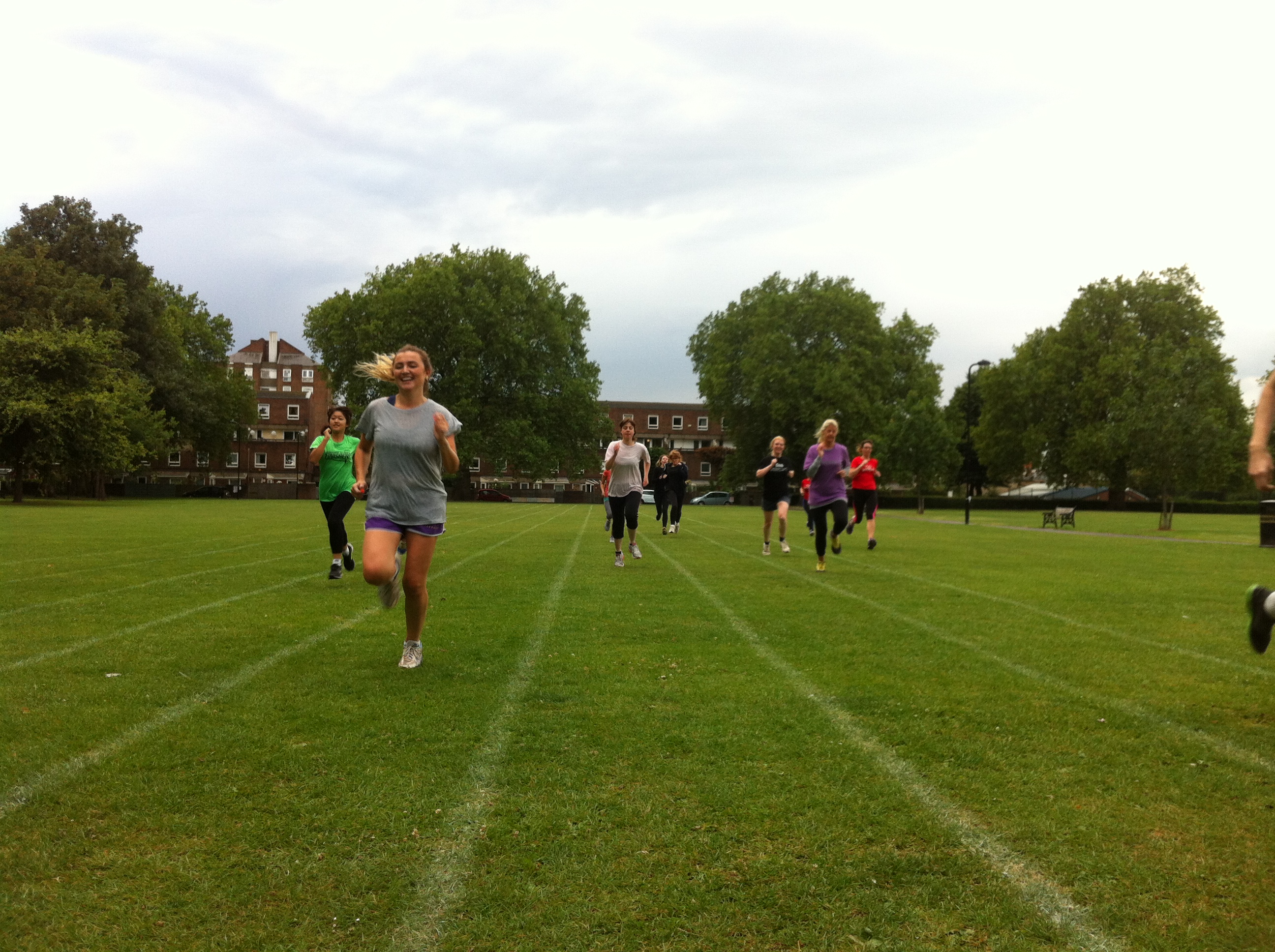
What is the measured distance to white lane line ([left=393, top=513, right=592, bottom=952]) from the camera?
261cm

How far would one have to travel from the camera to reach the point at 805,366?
188ft

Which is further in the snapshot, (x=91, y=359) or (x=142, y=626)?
(x=91, y=359)

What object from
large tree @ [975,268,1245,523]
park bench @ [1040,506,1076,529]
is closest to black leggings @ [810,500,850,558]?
park bench @ [1040,506,1076,529]

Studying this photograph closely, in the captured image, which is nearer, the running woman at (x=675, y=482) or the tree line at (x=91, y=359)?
the running woman at (x=675, y=482)

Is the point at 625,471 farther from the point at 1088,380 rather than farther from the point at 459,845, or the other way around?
the point at 1088,380

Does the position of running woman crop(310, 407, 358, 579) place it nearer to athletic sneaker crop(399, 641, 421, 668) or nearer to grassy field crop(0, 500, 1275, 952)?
grassy field crop(0, 500, 1275, 952)

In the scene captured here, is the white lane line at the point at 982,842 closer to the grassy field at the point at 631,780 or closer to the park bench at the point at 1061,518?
the grassy field at the point at 631,780

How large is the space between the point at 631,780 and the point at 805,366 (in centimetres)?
5495

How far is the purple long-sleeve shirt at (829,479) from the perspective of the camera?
1345 centimetres

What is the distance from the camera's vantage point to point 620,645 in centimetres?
696

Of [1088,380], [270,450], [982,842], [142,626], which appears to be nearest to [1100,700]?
[982,842]

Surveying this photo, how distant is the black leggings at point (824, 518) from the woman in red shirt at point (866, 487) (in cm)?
284

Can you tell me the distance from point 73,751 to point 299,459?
102791 mm

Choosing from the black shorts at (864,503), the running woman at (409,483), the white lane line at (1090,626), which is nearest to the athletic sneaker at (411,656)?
the running woman at (409,483)
